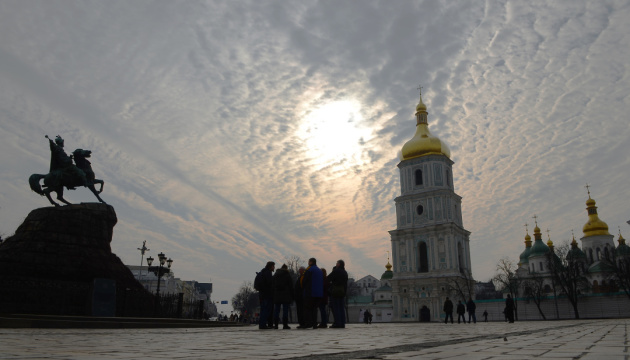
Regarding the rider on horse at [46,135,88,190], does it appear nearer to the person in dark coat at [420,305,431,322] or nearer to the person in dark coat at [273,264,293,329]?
the person in dark coat at [273,264,293,329]

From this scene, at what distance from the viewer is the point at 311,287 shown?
12672 millimetres

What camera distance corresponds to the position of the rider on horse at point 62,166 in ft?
70.0

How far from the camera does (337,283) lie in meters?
13.0

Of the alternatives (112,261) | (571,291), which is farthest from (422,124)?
(112,261)

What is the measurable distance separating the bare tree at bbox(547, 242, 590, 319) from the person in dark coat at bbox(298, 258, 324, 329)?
43.0 m

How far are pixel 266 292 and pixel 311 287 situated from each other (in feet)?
3.95

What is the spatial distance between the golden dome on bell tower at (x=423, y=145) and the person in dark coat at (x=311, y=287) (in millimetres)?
51099

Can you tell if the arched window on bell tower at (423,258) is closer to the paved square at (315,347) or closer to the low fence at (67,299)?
the low fence at (67,299)

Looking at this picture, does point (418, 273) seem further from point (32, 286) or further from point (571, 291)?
point (32, 286)

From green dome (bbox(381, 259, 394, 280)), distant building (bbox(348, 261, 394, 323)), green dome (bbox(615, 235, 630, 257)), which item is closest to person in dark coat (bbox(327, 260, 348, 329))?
distant building (bbox(348, 261, 394, 323))

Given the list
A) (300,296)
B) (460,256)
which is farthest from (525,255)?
(300,296)

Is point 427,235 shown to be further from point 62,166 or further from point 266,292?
point 266,292

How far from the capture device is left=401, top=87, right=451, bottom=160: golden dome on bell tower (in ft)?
204

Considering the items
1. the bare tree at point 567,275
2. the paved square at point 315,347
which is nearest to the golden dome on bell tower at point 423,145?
the bare tree at point 567,275
